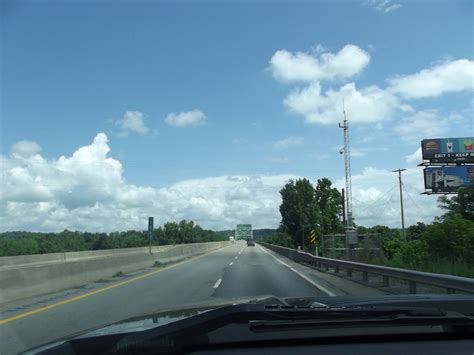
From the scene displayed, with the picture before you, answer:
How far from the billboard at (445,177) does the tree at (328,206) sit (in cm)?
1362

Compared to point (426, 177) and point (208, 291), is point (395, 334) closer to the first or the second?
point (208, 291)

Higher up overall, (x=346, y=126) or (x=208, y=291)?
(x=346, y=126)

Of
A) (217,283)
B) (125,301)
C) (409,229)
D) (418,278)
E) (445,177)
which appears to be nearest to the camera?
(418,278)

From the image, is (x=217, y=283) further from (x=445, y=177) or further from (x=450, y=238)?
(x=445, y=177)

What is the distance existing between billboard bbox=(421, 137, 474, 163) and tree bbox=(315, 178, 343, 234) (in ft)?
45.0

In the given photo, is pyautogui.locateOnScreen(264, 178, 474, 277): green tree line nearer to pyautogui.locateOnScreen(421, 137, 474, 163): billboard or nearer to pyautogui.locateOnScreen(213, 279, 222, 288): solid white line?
pyautogui.locateOnScreen(213, 279, 222, 288): solid white line

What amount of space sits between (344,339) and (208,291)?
13.4m

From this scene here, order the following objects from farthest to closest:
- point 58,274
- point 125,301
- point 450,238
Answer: point 450,238, point 58,274, point 125,301

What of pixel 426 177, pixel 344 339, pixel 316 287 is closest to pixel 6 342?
pixel 344 339

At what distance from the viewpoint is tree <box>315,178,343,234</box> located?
7330cm

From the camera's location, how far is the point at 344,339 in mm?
3008

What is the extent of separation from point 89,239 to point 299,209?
63.4m

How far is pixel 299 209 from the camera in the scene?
239ft

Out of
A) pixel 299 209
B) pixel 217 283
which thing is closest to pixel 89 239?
pixel 299 209
